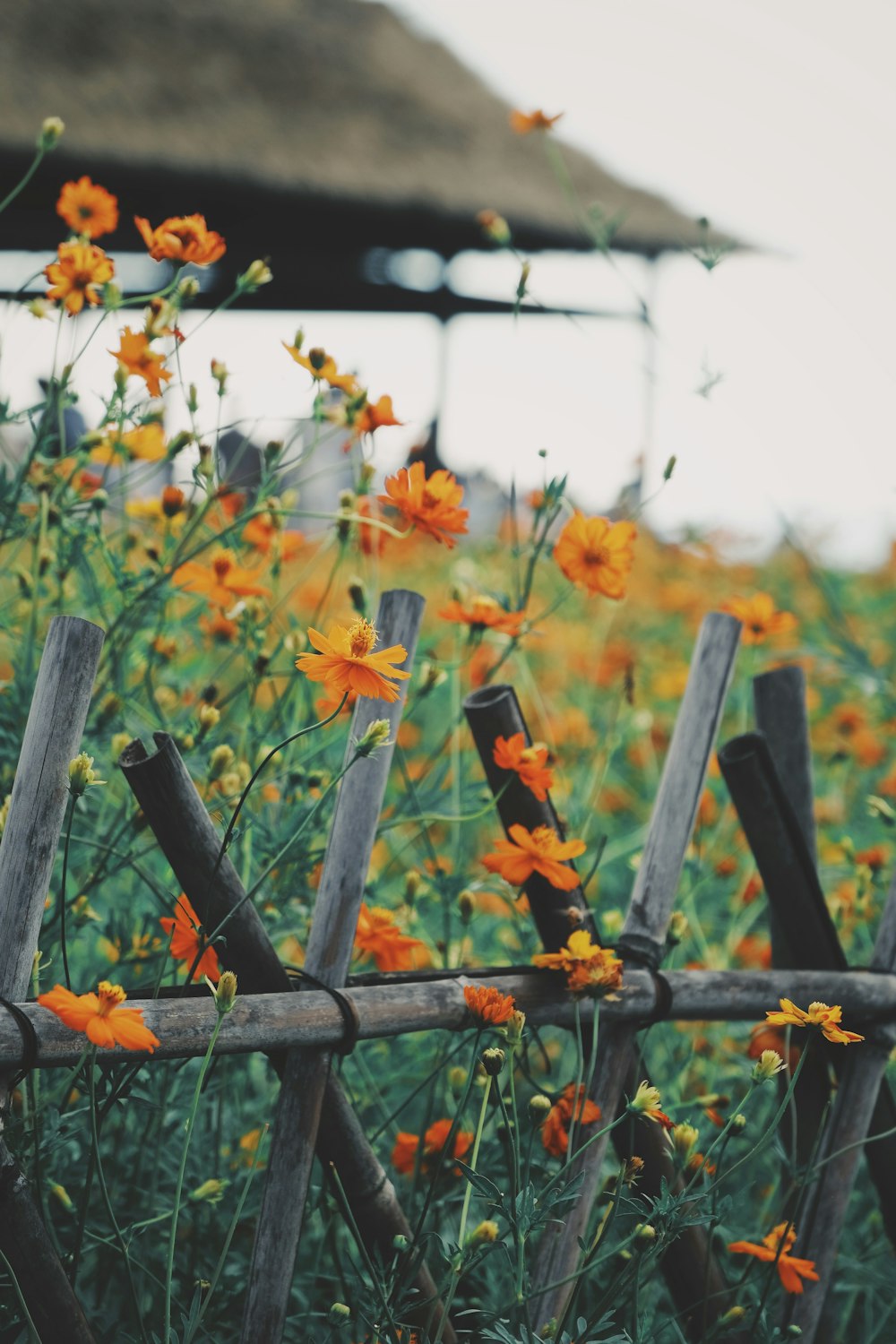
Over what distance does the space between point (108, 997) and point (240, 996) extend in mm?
149

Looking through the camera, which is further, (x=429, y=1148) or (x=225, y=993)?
(x=429, y=1148)

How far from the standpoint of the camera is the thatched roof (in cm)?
711

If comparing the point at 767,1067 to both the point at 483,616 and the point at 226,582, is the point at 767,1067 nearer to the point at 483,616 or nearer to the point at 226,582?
the point at 483,616

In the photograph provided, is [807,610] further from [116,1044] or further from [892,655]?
[116,1044]

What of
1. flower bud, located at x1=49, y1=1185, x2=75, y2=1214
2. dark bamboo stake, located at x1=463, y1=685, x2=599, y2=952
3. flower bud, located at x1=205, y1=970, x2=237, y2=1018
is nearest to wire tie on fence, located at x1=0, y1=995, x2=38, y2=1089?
flower bud, located at x1=205, y1=970, x2=237, y2=1018

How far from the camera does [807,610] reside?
4.05 meters

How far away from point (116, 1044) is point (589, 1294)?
623 mm

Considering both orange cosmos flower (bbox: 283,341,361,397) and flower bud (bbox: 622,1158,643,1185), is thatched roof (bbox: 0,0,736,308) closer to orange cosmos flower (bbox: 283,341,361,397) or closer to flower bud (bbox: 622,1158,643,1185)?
orange cosmos flower (bbox: 283,341,361,397)

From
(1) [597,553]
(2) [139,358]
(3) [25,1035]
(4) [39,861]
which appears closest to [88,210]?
(2) [139,358]

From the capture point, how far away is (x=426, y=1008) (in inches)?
36.9

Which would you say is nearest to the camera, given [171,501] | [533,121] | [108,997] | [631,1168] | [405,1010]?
[108,997]

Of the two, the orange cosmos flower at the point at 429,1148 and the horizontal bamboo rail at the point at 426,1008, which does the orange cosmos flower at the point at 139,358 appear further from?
the orange cosmos flower at the point at 429,1148

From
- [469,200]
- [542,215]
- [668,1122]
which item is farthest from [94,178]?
[668,1122]

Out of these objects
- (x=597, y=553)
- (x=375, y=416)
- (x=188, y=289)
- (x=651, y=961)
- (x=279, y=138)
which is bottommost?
(x=651, y=961)
